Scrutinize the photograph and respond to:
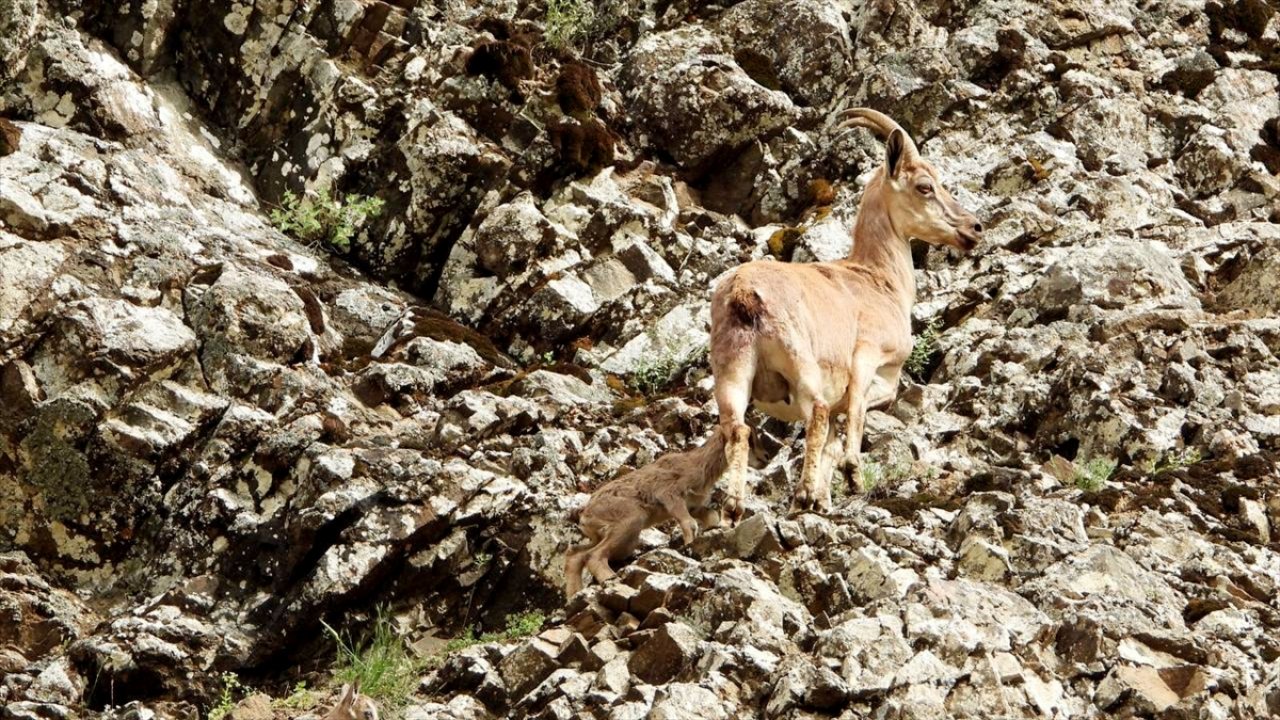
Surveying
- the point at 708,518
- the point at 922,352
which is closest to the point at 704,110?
the point at 922,352

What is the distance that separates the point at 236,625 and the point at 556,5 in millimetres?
11798

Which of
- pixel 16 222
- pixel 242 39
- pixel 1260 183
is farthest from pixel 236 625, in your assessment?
pixel 1260 183

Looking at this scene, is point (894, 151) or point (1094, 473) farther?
point (894, 151)

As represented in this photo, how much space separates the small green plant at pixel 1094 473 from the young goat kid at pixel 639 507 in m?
3.19

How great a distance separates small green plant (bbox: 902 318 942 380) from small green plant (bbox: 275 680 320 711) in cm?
751

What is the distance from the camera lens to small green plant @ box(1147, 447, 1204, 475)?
1606cm

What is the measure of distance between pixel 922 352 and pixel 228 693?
8.18 metres

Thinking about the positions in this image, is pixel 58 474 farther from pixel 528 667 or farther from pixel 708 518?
pixel 708 518

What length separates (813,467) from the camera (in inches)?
579

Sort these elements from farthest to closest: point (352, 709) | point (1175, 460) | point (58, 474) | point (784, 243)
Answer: point (784, 243)
point (58, 474)
point (1175, 460)
point (352, 709)

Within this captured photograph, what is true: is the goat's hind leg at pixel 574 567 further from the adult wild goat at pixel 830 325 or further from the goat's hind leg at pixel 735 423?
the adult wild goat at pixel 830 325

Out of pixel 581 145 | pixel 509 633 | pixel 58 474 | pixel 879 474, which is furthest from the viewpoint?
pixel 581 145

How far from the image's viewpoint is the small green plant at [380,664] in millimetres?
13453

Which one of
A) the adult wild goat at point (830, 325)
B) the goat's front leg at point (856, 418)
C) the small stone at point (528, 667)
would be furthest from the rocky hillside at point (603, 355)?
the adult wild goat at point (830, 325)
